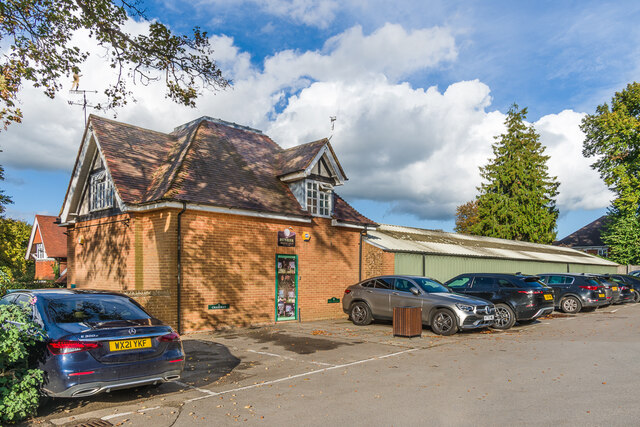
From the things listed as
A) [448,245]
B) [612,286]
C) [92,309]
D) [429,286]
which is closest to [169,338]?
[92,309]

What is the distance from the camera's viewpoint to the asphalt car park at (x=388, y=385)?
5590 mm

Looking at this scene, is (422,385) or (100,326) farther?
(422,385)

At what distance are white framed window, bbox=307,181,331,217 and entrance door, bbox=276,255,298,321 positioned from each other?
80.3 inches

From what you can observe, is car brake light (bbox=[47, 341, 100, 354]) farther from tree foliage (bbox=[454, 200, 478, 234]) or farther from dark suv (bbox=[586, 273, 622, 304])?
tree foliage (bbox=[454, 200, 478, 234])

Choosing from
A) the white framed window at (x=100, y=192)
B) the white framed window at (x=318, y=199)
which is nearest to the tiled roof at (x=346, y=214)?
the white framed window at (x=318, y=199)

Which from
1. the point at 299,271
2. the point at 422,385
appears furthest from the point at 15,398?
the point at 299,271

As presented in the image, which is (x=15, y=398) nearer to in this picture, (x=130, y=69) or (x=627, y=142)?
(x=130, y=69)

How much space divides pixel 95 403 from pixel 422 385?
4.75 meters

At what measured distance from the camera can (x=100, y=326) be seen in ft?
19.5

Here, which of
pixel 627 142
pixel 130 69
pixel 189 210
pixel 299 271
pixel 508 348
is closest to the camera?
pixel 508 348

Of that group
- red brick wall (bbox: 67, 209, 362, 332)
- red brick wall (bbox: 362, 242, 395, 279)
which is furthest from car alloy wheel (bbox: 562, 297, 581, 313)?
red brick wall (bbox: 67, 209, 362, 332)

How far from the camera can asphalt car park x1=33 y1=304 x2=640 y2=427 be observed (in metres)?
5.59

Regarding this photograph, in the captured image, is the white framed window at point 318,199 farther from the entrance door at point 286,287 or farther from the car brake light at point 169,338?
the car brake light at point 169,338

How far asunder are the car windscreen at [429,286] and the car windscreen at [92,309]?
862 cm
